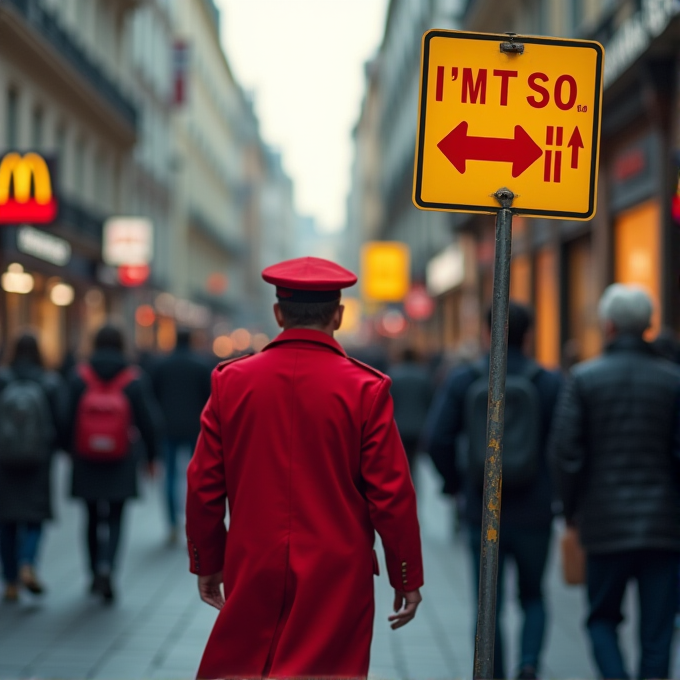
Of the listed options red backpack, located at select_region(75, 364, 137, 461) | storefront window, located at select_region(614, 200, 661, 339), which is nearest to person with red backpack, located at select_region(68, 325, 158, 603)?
red backpack, located at select_region(75, 364, 137, 461)

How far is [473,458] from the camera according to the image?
5.75 meters

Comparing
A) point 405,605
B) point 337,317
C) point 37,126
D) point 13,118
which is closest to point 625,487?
point 405,605

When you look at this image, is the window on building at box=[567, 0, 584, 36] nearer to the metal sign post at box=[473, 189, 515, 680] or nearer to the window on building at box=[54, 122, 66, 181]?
the window on building at box=[54, 122, 66, 181]

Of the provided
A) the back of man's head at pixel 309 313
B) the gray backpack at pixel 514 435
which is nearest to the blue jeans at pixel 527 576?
the gray backpack at pixel 514 435

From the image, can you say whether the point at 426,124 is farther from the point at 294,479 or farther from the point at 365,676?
the point at 365,676

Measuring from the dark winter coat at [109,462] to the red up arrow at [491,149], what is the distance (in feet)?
17.7

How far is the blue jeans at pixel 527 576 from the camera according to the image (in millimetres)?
5730

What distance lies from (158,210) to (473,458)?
41.0 m

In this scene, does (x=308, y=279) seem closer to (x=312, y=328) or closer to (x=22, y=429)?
(x=312, y=328)

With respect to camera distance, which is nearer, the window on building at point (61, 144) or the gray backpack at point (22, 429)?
the gray backpack at point (22, 429)

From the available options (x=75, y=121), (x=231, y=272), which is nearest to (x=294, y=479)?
(x=75, y=121)

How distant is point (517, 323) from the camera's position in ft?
19.3

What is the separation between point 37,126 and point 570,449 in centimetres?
2318

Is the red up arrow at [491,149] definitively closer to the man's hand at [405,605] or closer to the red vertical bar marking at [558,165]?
the red vertical bar marking at [558,165]
